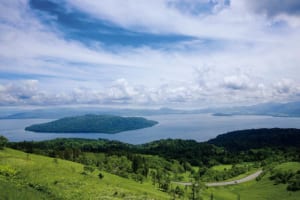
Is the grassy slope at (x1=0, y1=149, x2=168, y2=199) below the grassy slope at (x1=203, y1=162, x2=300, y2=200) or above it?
above

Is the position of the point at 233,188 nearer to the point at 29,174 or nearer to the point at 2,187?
the point at 29,174

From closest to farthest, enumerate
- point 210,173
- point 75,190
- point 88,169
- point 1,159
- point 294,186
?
point 75,190, point 1,159, point 88,169, point 294,186, point 210,173

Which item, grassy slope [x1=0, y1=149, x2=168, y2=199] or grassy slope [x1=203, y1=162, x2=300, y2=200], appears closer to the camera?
grassy slope [x1=0, y1=149, x2=168, y2=199]

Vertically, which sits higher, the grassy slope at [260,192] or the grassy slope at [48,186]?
the grassy slope at [48,186]

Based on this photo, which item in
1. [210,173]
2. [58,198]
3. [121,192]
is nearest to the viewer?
[58,198]

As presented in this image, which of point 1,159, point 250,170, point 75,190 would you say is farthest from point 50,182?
point 250,170

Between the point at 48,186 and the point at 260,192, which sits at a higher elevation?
the point at 48,186

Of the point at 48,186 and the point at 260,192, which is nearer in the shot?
the point at 48,186

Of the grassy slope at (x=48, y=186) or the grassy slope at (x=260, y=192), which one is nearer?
the grassy slope at (x=48, y=186)
